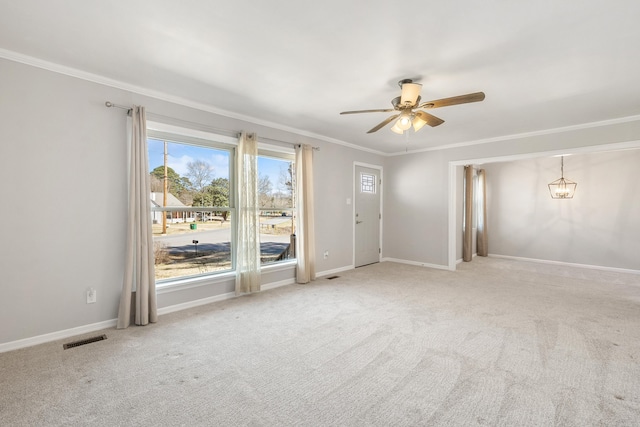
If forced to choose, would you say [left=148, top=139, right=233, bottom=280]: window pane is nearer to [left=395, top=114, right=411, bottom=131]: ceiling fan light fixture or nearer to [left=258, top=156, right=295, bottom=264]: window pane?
[left=258, top=156, right=295, bottom=264]: window pane

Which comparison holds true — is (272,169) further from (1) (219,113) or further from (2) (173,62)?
(2) (173,62)

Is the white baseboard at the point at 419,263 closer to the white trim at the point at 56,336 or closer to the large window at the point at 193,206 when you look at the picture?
the large window at the point at 193,206

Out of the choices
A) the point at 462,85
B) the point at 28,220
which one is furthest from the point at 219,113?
the point at 462,85

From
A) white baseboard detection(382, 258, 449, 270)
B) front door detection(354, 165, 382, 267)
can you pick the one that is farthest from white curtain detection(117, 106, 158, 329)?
white baseboard detection(382, 258, 449, 270)

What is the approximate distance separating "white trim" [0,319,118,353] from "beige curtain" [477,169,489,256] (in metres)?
7.55

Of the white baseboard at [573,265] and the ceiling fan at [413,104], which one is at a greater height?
the ceiling fan at [413,104]

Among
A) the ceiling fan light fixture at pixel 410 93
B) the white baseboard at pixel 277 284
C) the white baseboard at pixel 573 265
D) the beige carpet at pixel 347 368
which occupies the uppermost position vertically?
the ceiling fan light fixture at pixel 410 93

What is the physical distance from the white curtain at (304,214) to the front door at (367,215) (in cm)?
147

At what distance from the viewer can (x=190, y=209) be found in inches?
138

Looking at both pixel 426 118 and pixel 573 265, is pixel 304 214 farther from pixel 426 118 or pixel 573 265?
pixel 573 265

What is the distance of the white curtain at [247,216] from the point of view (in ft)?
12.4

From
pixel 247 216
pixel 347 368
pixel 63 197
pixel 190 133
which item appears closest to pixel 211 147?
pixel 190 133

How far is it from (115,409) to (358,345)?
180cm

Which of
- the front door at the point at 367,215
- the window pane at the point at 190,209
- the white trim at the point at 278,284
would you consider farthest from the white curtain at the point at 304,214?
the front door at the point at 367,215
